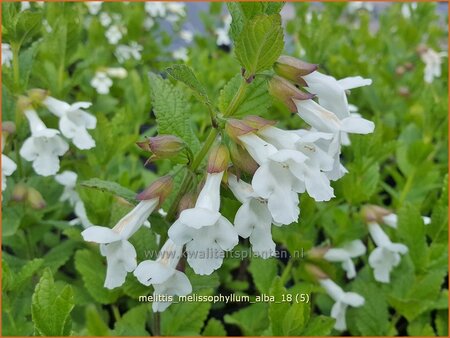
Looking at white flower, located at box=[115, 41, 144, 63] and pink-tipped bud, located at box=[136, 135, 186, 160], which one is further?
white flower, located at box=[115, 41, 144, 63]

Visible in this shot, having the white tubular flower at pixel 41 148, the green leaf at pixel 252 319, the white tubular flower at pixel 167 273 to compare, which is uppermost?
the white tubular flower at pixel 41 148

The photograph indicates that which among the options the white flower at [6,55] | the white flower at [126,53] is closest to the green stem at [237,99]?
the white flower at [6,55]

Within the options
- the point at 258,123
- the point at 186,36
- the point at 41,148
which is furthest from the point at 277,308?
the point at 186,36

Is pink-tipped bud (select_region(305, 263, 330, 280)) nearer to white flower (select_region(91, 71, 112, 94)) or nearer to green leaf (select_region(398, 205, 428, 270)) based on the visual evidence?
green leaf (select_region(398, 205, 428, 270))

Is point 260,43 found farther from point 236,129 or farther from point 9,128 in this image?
point 9,128

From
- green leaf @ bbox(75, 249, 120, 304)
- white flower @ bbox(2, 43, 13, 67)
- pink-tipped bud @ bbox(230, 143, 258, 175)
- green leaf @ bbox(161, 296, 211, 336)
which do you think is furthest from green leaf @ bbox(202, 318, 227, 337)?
white flower @ bbox(2, 43, 13, 67)

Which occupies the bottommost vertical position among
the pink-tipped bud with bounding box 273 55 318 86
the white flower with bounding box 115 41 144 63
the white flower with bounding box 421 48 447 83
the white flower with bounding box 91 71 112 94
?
the pink-tipped bud with bounding box 273 55 318 86

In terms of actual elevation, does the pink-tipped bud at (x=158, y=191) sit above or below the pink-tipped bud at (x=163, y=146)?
below

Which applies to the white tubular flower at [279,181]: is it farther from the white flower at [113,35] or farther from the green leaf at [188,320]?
the white flower at [113,35]
